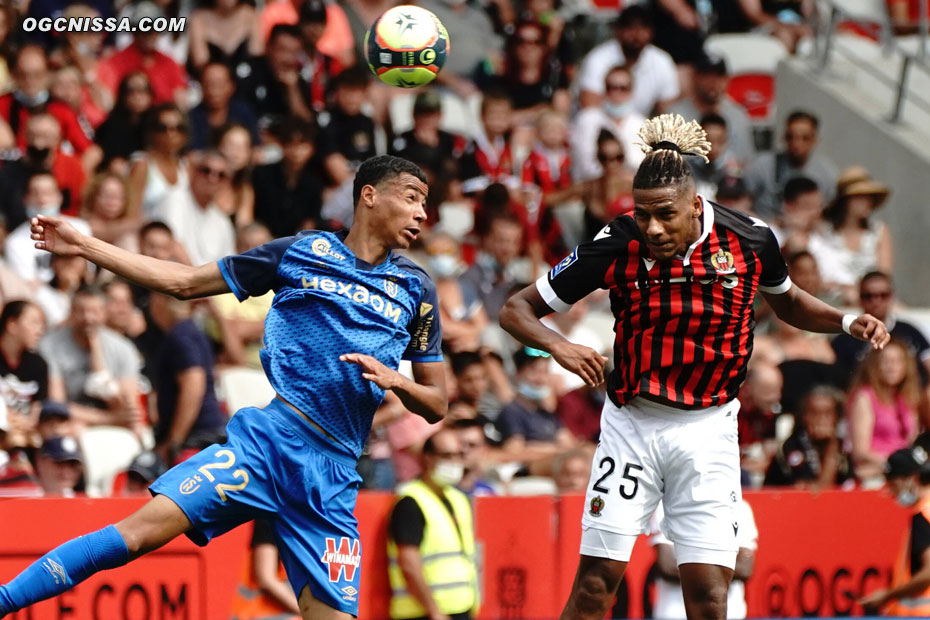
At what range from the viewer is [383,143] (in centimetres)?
1404

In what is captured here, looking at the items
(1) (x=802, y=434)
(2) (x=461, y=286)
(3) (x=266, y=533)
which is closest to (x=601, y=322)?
(2) (x=461, y=286)

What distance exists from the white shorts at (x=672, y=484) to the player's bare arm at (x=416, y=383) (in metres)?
0.86

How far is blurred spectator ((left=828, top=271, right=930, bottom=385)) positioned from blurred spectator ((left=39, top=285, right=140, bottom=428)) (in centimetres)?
551

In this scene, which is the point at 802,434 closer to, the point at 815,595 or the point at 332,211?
the point at 815,595

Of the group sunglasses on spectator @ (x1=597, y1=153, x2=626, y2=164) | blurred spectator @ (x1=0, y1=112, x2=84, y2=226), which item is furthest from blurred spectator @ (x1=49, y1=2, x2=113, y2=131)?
sunglasses on spectator @ (x1=597, y1=153, x2=626, y2=164)

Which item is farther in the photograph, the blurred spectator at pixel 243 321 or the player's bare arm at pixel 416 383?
the blurred spectator at pixel 243 321

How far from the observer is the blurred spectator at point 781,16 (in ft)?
58.0

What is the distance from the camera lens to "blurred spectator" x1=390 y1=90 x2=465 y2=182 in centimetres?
1315

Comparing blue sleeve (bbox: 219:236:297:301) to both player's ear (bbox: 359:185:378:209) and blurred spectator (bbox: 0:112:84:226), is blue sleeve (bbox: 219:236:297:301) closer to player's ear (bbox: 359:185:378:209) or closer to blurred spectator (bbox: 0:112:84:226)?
player's ear (bbox: 359:185:378:209)

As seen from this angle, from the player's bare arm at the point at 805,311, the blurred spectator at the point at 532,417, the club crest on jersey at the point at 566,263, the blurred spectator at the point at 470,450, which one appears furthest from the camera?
the blurred spectator at the point at 532,417

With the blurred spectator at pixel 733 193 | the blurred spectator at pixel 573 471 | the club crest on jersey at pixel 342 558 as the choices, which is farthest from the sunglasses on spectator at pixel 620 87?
the club crest on jersey at pixel 342 558

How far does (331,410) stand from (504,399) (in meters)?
5.28

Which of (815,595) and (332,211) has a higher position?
(332,211)

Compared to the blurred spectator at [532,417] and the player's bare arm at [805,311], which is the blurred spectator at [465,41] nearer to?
the blurred spectator at [532,417]
